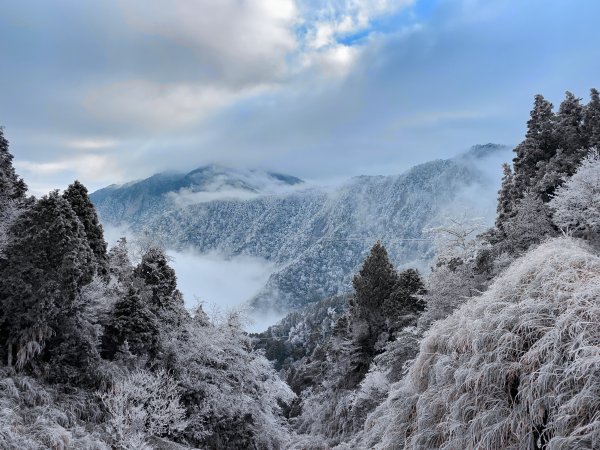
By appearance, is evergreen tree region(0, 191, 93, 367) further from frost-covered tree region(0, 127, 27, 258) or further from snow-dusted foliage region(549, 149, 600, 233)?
snow-dusted foliage region(549, 149, 600, 233)

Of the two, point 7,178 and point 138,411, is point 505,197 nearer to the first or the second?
point 138,411

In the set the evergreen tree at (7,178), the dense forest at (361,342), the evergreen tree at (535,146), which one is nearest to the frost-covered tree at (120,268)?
the dense forest at (361,342)

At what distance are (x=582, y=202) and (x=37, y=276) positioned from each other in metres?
22.9

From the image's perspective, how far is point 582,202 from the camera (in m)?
19.2

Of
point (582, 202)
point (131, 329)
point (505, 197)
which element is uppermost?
point (505, 197)

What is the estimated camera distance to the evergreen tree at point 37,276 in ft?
59.9

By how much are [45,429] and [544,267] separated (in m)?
14.9

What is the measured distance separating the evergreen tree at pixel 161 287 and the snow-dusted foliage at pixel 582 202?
2213cm

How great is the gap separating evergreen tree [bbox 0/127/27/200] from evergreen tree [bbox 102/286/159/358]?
7.40 m

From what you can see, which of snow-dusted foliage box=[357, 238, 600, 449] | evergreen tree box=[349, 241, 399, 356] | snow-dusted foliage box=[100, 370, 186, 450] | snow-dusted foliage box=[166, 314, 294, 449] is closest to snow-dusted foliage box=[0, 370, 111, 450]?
snow-dusted foliage box=[100, 370, 186, 450]

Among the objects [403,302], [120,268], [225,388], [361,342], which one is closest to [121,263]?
[120,268]

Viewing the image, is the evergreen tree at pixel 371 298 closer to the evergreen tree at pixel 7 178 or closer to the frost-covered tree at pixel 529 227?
the frost-covered tree at pixel 529 227

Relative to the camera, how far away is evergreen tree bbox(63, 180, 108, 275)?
26297 millimetres

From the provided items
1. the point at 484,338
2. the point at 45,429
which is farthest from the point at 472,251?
the point at 45,429
